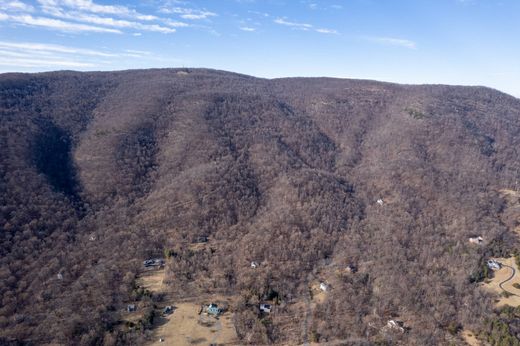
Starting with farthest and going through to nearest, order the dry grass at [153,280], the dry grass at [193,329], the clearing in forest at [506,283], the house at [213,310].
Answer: the dry grass at [153,280]
the clearing in forest at [506,283]
the house at [213,310]
the dry grass at [193,329]

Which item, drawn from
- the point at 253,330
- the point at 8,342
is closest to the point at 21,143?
the point at 8,342

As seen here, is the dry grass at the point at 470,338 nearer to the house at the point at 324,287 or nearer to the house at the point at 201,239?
the house at the point at 324,287

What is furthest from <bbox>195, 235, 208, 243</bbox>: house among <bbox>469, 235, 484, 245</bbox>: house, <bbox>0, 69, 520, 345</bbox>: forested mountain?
<bbox>469, 235, 484, 245</bbox>: house

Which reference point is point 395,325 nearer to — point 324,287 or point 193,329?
point 324,287

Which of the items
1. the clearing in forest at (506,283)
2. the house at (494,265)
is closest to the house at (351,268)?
the clearing in forest at (506,283)

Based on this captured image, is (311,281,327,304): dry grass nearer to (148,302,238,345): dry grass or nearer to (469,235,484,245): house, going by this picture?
(148,302,238,345): dry grass

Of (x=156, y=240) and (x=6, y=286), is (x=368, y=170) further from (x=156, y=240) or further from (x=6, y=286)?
(x=6, y=286)

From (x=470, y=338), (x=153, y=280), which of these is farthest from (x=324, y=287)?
(x=153, y=280)
